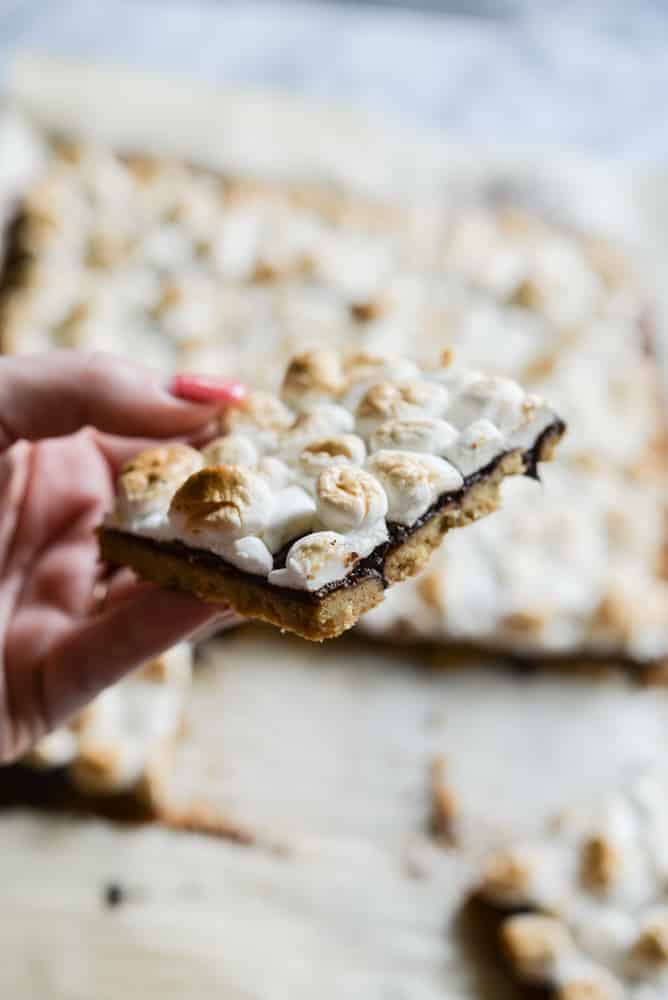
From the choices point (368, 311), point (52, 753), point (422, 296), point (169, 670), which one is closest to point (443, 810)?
point (169, 670)

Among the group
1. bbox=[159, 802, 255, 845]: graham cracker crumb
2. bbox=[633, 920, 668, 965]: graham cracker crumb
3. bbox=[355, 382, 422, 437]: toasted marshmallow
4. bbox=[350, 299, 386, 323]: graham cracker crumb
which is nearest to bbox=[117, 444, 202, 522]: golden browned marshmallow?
bbox=[355, 382, 422, 437]: toasted marshmallow

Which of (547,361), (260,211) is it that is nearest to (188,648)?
(547,361)

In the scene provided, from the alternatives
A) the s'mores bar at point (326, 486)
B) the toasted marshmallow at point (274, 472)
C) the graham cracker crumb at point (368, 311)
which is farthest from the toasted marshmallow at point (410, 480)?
the graham cracker crumb at point (368, 311)

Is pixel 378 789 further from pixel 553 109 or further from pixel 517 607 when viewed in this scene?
pixel 553 109

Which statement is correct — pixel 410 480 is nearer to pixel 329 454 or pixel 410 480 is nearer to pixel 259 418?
pixel 329 454

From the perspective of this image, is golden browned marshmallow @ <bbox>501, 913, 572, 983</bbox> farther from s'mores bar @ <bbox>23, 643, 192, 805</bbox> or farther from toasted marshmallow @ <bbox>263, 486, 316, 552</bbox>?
toasted marshmallow @ <bbox>263, 486, 316, 552</bbox>

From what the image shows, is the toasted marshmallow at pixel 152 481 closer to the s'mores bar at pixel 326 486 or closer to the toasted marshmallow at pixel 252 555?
the s'mores bar at pixel 326 486
